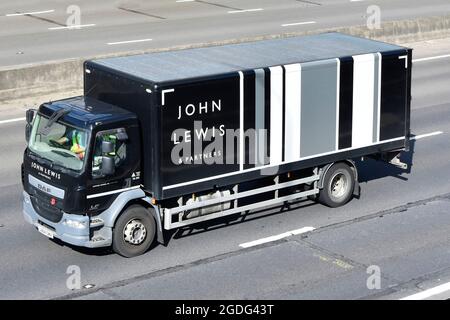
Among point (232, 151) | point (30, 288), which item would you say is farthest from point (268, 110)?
point (30, 288)

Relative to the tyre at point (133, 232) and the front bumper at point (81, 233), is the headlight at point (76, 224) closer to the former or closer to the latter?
the front bumper at point (81, 233)

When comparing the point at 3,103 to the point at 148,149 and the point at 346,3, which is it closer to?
the point at 148,149

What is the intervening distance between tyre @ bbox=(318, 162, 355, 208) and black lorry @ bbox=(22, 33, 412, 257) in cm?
2

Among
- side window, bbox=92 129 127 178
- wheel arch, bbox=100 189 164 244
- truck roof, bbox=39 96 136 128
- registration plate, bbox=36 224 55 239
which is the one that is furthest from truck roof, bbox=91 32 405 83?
registration plate, bbox=36 224 55 239

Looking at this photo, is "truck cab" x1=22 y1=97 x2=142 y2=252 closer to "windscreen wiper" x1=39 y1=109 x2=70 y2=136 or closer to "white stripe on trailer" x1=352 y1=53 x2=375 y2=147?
"windscreen wiper" x1=39 y1=109 x2=70 y2=136

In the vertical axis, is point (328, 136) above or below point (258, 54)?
below

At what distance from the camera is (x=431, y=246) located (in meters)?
15.9

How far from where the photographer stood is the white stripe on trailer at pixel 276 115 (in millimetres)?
16000

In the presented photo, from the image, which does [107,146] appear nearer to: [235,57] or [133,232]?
[133,232]

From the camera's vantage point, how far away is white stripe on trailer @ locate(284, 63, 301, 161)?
53.2 feet

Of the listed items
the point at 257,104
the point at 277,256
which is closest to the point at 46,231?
the point at 277,256

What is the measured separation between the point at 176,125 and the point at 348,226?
401 centimetres

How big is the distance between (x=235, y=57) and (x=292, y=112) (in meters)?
1.41

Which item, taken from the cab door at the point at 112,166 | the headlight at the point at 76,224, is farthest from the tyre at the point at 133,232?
the headlight at the point at 76,224
